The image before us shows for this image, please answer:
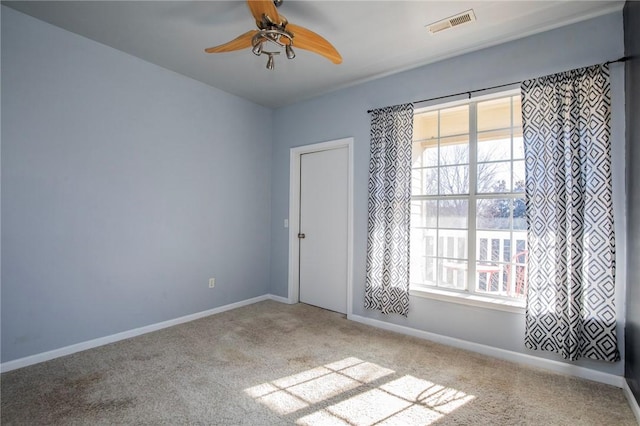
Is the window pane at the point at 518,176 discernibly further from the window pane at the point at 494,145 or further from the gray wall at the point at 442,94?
the gray wall at the point at 442,94

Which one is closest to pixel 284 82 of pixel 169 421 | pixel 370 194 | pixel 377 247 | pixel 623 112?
pixel 370 194

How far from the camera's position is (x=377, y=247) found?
3.45m

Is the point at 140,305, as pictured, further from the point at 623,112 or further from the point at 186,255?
the point at 623,112

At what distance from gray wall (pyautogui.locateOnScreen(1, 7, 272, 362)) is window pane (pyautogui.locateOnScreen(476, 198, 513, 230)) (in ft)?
9.44

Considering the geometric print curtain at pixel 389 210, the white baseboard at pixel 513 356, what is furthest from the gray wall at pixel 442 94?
the geometric print curtain at pixel 389 210

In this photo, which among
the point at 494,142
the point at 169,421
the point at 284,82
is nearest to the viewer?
the point at 169,421

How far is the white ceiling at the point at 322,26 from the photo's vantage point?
235 centimetres

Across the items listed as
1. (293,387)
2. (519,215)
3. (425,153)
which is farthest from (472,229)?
(293,387)

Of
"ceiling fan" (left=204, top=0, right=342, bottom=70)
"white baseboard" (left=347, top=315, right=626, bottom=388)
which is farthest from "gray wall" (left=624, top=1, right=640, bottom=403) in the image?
"ceiling fan" (left=204, top=0, right=342, bottom=70)

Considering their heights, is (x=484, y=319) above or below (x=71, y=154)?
below

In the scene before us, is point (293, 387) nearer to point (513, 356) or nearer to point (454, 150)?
point (513, 356)

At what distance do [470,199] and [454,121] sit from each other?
2.70ft

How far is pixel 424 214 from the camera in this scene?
336 centimetres

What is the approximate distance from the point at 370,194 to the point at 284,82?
1.67m
